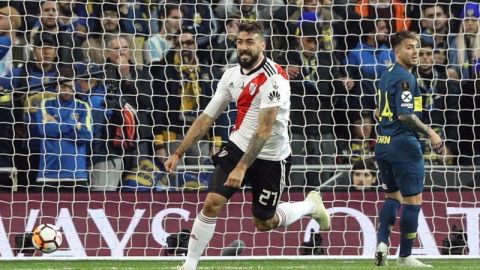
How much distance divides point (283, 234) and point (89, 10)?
3725 millimetres

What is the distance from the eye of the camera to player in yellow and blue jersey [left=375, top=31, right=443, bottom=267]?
408 inches

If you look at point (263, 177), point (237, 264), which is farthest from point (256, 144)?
point (237, 264)

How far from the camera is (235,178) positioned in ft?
28.3

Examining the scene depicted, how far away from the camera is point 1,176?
13180mm

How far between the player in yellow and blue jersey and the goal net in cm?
231

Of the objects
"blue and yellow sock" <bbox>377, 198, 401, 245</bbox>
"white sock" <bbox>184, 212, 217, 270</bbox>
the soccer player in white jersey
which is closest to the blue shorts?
"blue and yellow sock" <bbox>377, 198, 401, 245</bbox>

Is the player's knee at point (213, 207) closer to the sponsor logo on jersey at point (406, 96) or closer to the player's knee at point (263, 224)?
the player's knee at point (263, 224)

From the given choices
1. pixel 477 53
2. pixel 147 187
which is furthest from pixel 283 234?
pixel 477 53

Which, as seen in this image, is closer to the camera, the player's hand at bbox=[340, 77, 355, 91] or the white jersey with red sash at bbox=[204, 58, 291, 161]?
the white jersey with red sash at bbox=[204, 58, 291, 161]

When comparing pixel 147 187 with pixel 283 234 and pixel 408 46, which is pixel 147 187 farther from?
pixel 408 46

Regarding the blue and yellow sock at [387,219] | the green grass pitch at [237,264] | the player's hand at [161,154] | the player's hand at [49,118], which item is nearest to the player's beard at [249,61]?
the blue and yellow sock at [387,219]

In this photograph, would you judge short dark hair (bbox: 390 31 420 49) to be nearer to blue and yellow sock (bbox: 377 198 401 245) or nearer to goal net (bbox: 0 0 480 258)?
blue and yellow sock (bbox: 377 198 401 245)

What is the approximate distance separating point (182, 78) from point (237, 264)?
289 cm

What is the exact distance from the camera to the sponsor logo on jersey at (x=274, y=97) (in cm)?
888
